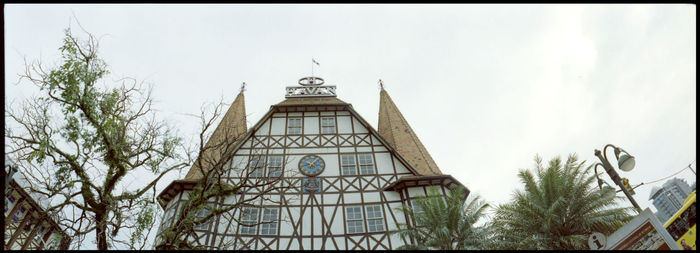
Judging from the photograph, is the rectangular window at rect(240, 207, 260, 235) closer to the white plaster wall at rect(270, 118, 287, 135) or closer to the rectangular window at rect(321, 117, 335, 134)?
the white plaster wall at rect(270, 118, 287, 135)

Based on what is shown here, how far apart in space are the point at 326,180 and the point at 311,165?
1.21m

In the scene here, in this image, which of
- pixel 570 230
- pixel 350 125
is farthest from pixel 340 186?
pixel 570 230

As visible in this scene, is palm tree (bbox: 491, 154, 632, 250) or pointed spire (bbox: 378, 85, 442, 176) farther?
pointed spire (bbox: 378, 85, 442, 176)

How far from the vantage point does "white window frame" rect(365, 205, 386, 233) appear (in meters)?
15.1

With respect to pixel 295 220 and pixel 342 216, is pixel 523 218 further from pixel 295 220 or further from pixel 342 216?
pixel 295 220

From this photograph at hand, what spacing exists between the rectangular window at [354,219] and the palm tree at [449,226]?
2.73 meters

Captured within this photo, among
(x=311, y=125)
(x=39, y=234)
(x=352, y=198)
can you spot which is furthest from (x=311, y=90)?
(x=39, y=234)

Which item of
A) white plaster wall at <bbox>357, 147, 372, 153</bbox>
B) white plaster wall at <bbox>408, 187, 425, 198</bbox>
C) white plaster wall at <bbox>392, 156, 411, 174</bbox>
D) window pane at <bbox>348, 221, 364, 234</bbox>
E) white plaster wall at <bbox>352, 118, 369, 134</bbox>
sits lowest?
window pane at <bbox>348, 221, 364, 234</bbox>

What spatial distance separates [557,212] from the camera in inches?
481

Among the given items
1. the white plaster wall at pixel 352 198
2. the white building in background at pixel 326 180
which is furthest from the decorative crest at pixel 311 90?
the white plaster wall at pixel 352 198

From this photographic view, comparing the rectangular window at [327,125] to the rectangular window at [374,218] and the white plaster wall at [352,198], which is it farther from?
the rectangular window at [374,218]

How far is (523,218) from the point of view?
12688mm

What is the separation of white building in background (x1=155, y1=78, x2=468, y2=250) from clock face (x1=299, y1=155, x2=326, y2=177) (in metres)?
0.05

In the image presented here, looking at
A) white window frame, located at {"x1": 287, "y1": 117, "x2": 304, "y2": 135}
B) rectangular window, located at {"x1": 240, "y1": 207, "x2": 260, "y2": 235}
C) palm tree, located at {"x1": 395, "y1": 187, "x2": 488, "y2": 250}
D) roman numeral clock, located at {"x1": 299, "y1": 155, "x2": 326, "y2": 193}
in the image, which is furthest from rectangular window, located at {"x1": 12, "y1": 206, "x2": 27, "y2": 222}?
palm tree, located at {"x1": 395, "y1": 187, "x2": 488, "y2": 250}
